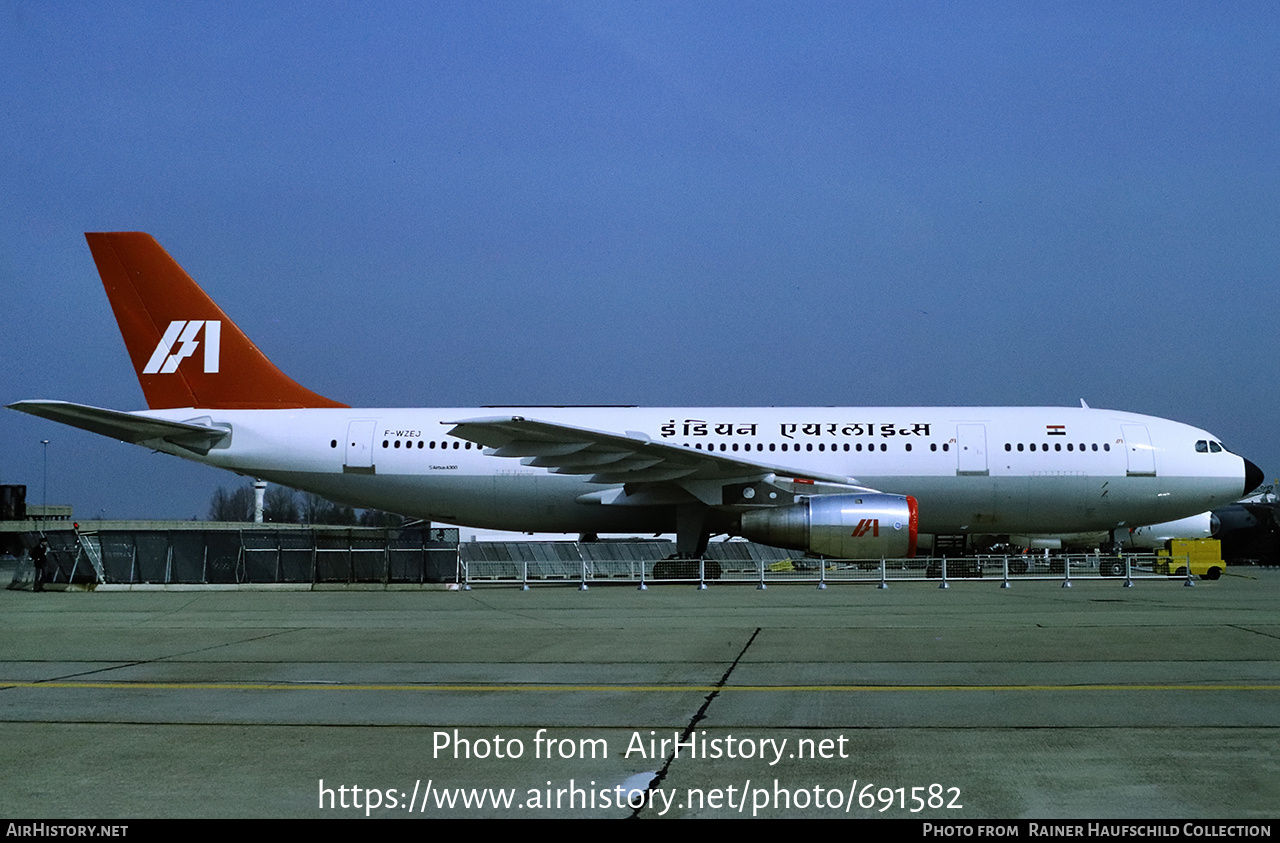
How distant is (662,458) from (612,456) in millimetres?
970

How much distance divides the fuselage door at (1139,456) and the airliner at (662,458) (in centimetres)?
3

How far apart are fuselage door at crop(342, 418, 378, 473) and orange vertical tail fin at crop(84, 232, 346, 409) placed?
2.16 metres

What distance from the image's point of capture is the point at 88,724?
633 centimetres

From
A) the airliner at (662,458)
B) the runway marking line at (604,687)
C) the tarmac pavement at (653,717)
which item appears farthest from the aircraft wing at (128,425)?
the runway marking line at (604,687)

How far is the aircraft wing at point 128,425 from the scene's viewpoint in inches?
807

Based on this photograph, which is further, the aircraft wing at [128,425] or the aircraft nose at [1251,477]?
the aircraft nose at [1251,477]

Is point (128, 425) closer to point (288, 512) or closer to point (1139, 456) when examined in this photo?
point (1139, 456)

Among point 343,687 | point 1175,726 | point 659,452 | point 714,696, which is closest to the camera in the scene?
point 1175,726

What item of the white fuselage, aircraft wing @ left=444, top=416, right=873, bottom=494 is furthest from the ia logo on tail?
aircraft wing @ left=444, top=416, right=873, bottom=494

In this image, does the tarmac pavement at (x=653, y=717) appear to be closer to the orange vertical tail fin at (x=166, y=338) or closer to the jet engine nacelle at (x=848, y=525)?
the jet engine nacelle at (x=848, y=525)

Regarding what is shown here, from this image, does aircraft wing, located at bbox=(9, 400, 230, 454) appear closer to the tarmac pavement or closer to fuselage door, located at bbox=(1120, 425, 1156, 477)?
the tarmac pavement
